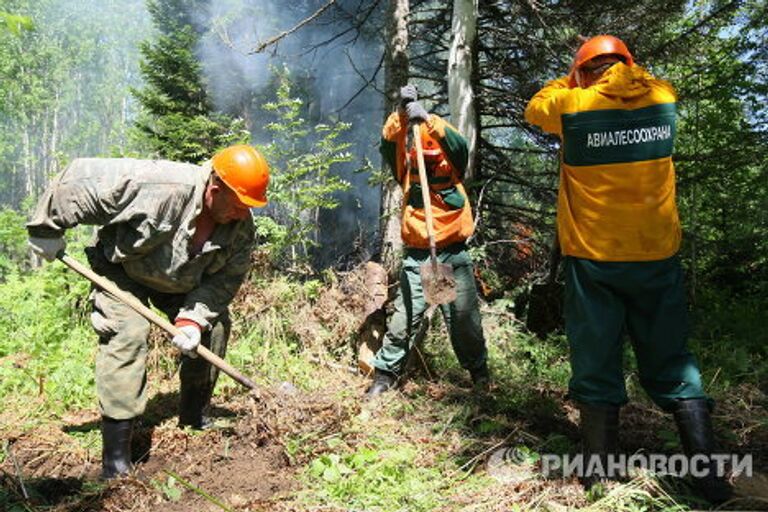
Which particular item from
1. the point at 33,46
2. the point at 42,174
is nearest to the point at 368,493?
the point at 33,46

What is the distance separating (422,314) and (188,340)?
1.70 m

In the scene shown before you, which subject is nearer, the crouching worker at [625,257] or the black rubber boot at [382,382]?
the crouching worker at [625,257]

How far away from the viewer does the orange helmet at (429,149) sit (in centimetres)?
409

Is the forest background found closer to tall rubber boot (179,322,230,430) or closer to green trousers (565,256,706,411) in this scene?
green trousers (565,256,706,411)

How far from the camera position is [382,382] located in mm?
4098

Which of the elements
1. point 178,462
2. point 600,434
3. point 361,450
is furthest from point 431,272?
point 178,462

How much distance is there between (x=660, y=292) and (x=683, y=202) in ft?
17.3

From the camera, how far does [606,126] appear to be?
265cm

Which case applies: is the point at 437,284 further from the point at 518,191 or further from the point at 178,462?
the point at 518,191

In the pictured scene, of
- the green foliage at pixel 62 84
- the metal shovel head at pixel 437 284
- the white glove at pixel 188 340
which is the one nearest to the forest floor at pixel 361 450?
the white glove at pixel 188 340

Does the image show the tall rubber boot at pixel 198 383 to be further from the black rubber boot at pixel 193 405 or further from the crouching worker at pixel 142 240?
the crouching worker at pixel 142 240

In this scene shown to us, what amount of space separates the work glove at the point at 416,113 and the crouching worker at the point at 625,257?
1.34m

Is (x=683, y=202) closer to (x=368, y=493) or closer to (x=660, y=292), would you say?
(x=660, y=292)

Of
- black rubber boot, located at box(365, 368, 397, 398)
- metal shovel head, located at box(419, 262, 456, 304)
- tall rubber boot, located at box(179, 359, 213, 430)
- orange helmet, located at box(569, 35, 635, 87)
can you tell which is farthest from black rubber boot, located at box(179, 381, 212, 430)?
orange helmet, located at box(569, 35, 635, 87)
